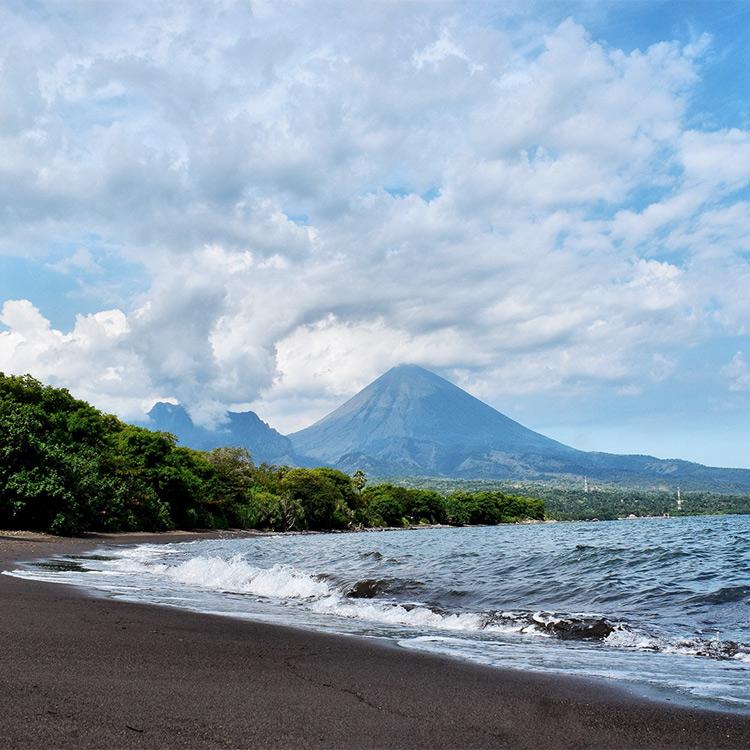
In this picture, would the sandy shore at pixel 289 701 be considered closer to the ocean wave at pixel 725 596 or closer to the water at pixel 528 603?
the water at pixel 528 603

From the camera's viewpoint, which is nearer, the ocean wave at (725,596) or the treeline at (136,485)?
the ocean wave at (725,596)

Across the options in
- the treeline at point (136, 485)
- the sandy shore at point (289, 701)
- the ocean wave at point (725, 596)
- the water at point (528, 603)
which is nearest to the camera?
the sandy shore at point (289, 701)

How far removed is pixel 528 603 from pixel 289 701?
10.2 meters

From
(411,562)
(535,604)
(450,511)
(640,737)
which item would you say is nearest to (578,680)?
(640,737)

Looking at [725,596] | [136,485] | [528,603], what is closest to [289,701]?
[528,603]

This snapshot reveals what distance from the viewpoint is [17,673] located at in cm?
578

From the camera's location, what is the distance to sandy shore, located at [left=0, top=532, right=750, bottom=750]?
471 centimetres

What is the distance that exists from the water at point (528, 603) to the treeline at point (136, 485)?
18.9m

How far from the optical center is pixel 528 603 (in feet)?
48.4

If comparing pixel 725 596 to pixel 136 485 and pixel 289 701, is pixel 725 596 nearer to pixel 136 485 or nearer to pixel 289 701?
pixel 289 701

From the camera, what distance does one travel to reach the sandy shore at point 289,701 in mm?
4711

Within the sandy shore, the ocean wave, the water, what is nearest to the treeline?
the water

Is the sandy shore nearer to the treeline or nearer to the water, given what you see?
the water

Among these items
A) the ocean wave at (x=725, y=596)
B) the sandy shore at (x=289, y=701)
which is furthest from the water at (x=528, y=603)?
the sandy shore at (x=289, y=701)
